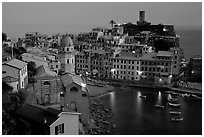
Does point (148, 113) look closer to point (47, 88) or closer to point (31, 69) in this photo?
point (47, 88)

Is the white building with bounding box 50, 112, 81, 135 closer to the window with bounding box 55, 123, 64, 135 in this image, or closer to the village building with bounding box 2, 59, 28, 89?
the window with bounding box 55, 123, 64, 135

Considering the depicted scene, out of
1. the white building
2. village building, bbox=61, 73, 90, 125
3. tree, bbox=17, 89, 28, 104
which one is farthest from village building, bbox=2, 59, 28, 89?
the white building

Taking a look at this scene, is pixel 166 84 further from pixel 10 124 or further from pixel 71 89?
pixel 10 124

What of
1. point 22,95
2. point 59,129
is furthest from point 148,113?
point 59,129

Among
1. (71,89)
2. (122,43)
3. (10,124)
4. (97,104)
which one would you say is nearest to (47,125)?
(10,124)

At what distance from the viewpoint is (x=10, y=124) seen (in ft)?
8.52

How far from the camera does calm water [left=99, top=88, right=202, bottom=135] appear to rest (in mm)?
4293

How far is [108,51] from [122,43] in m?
1.56

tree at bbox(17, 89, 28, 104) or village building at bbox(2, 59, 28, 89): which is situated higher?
village building at bbox(2, 59, 28, 89)

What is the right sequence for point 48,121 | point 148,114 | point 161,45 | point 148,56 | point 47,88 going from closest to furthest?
point 48,121 < point 47,88 < point 148,114 < point 148,56 < point 161,45

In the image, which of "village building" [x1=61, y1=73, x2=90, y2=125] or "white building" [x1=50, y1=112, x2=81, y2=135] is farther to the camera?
"village building" [x1=61, y1=73, x2=90, y2=125]

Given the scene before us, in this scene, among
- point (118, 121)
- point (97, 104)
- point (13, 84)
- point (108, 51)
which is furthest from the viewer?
point (108, 51)

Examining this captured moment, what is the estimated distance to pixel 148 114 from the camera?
5086 mm

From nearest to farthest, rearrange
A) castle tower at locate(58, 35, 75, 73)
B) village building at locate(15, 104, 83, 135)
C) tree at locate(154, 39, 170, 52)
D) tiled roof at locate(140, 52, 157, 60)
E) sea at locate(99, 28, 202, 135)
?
village building at locate(15, 104, 83, 135) → sea at locate(99, 28, 202, 135) → castle tower at locate(58, 35, 75, 73) → tiled roof at locate(140, 52, 157, 60) → tree at locate(154, 39, 170, 52)
